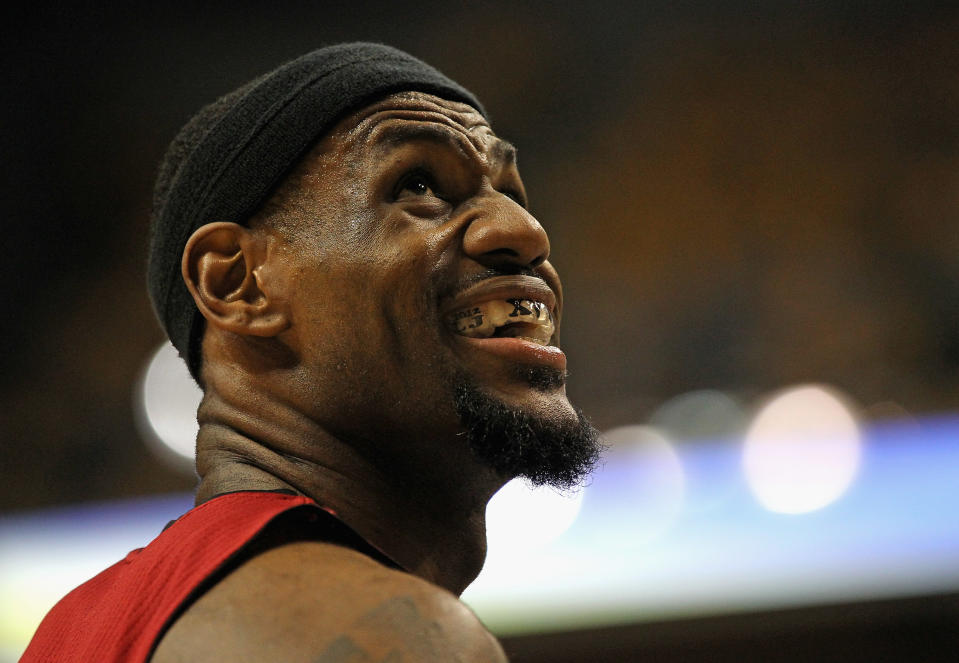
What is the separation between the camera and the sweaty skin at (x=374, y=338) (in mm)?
1576

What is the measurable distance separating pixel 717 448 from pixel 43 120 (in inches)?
171

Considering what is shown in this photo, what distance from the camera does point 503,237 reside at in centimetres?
165

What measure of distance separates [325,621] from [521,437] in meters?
0.53

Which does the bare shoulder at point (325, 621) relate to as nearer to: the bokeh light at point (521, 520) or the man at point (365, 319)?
the man at point (365, 319)

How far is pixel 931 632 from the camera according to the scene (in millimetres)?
4570

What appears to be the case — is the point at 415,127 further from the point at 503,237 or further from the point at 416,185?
the point at 503,237

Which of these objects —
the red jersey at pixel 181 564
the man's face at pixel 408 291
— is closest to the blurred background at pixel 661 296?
the man's face at pixel 408 291

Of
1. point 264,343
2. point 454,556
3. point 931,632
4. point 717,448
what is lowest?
point 931,632

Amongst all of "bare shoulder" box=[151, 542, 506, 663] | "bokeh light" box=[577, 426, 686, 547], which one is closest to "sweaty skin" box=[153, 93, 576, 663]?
"bare shoulder" box=[151, 542, 506, 663]

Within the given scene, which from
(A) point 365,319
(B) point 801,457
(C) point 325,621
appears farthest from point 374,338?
(B) point 801,457

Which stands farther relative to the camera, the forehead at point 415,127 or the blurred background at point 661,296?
the blurred background at point 661,296

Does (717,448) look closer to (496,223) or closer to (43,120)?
(496,223)

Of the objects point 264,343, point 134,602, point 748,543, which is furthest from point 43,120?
point 134,602

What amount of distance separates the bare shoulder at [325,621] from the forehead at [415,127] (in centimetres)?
80
